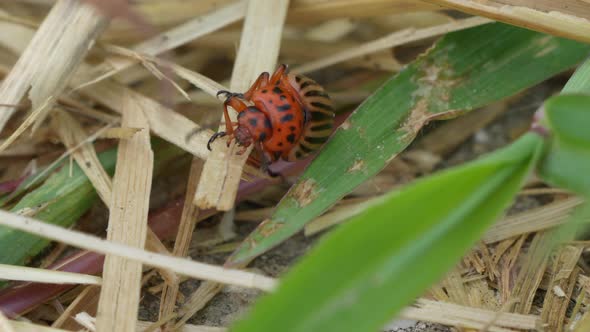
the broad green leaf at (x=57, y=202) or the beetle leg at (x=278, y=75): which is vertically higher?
the beetle leg at (x=278, y=75)

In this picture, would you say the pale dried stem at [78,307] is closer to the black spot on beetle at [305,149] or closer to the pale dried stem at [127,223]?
the pale dried stem at [127,223]

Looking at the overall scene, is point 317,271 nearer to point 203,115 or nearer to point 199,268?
point 199,268

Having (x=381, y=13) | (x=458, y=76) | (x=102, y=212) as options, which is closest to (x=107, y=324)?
(x=102, y=212)

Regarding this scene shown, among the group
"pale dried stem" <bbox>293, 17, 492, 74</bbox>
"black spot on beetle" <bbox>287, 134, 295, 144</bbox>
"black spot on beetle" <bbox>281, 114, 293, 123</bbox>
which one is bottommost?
"black spot on beetle" <bbox>287, 134, 295, 144</bbox>

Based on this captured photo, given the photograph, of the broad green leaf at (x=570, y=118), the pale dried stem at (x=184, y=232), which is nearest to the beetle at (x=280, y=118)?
the pale dried stem at (x=184, y=232)

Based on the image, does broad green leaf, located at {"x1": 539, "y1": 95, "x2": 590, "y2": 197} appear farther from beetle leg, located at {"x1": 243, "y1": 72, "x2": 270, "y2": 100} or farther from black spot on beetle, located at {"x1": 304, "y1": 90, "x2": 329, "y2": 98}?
beetle leg, located at {"x1": 243, "y1": 72, "x2": 270, "y2": 100}

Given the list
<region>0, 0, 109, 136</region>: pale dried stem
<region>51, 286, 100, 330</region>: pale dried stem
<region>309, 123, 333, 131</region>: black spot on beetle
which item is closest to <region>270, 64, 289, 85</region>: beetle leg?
<region>309, 123, 333, 131</region>: black spot on beetle
